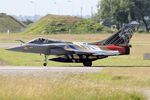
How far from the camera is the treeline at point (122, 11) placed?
15038cm

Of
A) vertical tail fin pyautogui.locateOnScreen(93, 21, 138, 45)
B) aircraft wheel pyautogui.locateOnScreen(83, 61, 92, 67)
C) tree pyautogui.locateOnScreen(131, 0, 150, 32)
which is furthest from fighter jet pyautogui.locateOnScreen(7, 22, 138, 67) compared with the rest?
tree pyautogui.locateOnScreen(131, 0, 150, 32)

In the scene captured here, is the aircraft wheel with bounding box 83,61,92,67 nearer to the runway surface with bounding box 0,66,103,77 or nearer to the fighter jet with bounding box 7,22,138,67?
the fighter jet with bounding box 7,22,138,67

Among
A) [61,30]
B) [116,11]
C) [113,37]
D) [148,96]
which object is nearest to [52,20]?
[61,30]

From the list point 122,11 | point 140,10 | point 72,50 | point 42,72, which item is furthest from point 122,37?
point 140,10

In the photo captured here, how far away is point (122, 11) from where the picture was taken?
151500 mm

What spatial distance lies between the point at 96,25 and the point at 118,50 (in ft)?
299

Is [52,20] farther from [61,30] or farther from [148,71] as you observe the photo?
[148,71]

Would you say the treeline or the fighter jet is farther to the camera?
the treeline

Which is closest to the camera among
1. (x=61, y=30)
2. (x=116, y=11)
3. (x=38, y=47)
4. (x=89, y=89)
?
(x=89, y=89)

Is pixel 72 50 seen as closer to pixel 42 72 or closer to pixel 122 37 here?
pixel 122 37

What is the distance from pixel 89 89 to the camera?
1980 centimetres

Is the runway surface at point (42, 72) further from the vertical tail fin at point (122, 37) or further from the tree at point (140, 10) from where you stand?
the tree at point (140, 10)

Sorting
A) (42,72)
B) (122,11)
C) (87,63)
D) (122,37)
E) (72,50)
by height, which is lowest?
(87,63)

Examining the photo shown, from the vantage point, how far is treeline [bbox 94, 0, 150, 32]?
150375mm
